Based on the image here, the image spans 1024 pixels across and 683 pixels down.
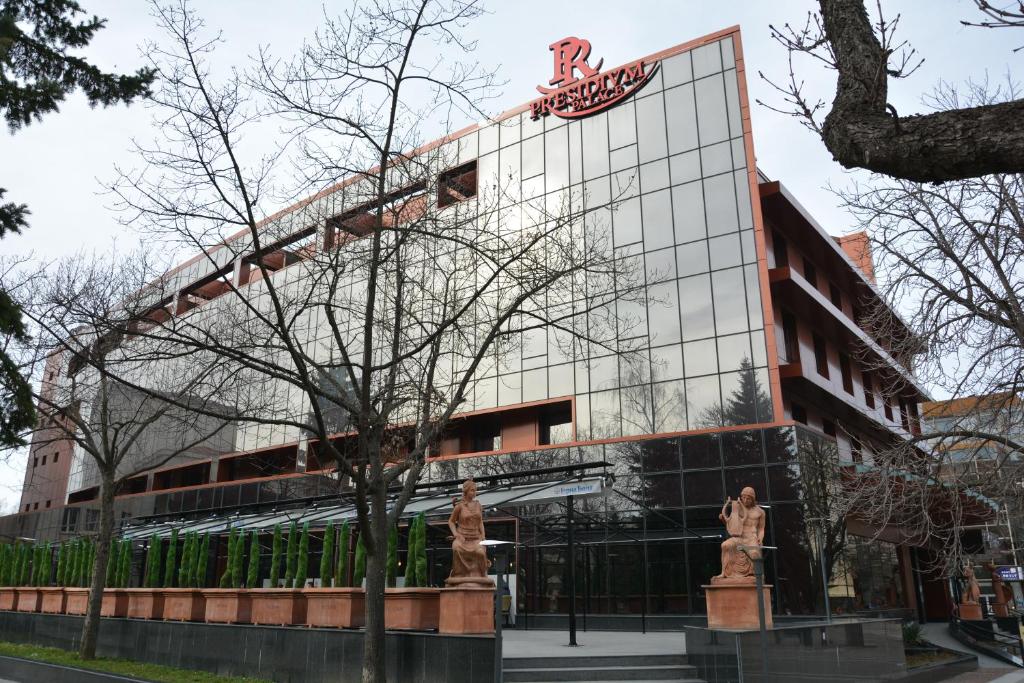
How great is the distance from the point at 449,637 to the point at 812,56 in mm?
9843

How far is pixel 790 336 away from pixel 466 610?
846 inches

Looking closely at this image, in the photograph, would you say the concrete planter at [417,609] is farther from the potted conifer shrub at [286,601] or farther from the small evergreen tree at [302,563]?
the small evergreen tree at [302,563]

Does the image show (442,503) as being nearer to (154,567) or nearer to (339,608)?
(339,608)

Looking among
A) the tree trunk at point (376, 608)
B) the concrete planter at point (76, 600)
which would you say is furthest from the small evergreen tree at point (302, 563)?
the concrete planter at point (76, 600)

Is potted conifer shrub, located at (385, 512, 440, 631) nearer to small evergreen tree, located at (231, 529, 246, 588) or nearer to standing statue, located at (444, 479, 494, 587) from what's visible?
standing statue, located at (444, 479, 494, 587)

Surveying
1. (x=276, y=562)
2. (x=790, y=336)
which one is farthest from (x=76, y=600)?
(x=790, y=336)

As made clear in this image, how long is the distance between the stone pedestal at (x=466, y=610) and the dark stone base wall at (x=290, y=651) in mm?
374

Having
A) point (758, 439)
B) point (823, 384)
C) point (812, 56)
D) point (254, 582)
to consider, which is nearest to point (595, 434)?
point (758, 439)

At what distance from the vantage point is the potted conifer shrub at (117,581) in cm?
1997

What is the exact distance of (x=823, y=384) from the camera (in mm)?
28891

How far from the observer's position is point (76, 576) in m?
23.3

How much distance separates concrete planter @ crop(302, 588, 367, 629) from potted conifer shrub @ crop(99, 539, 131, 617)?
7.65 meters

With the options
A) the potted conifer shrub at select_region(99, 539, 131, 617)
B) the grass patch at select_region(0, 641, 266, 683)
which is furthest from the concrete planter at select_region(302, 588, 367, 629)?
the potted conifer shrub at select_region(99, 539, 131, 617)

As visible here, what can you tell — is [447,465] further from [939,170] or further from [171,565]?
[939,170]
